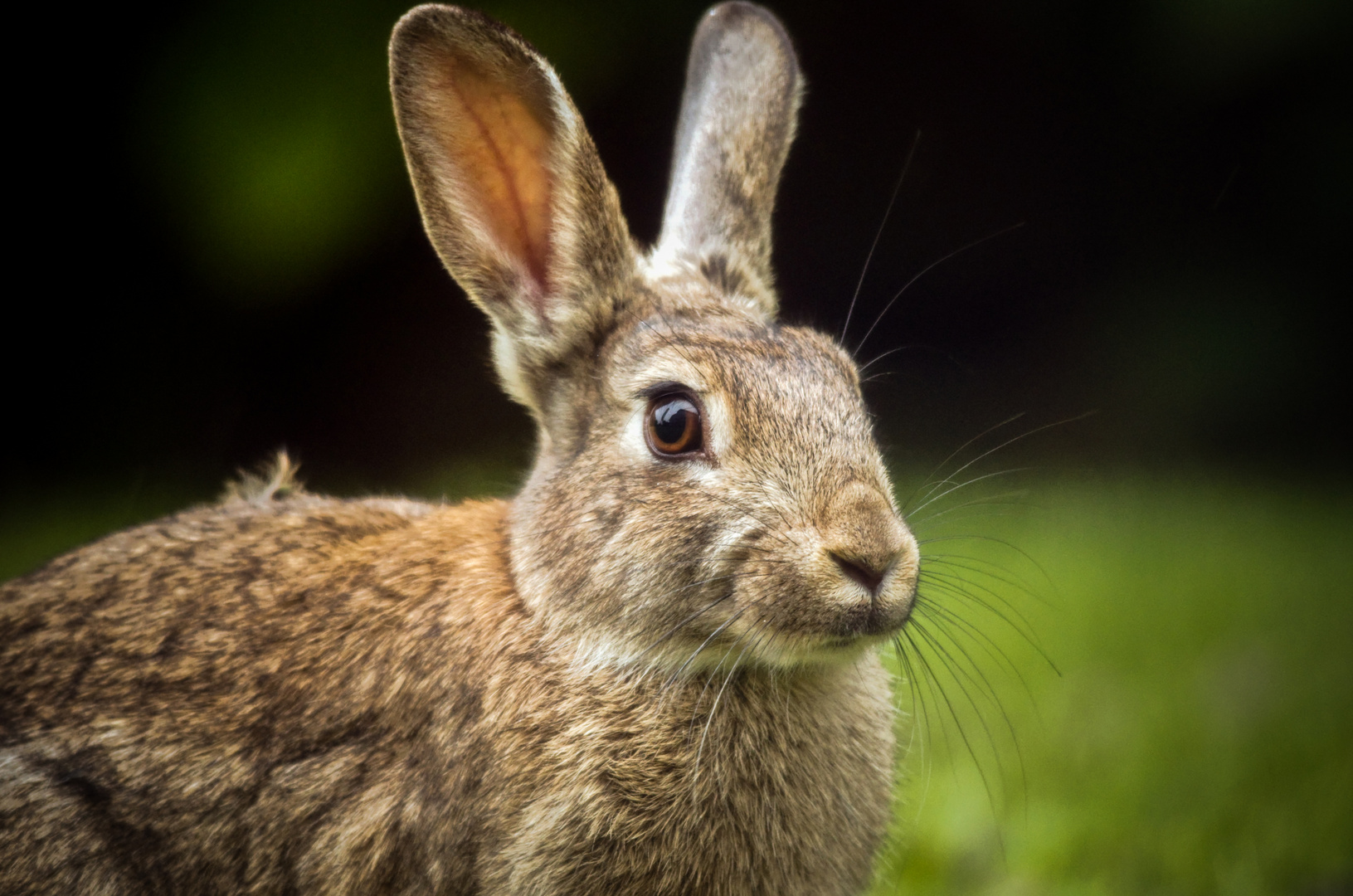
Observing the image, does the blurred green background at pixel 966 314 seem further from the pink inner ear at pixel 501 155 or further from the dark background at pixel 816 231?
the pink inner ear at pixel 501 155

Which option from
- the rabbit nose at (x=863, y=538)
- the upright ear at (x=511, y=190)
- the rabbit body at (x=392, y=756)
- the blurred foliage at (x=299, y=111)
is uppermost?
the blurred foliage at (x=299, y=111)

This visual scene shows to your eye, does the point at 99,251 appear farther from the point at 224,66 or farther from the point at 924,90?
the point at 924,90

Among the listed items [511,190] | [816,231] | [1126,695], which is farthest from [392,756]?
[816,231]

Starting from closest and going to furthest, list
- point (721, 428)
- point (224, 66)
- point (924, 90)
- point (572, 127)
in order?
point (721, 428), point (572, 127), point (224, 66), point (924, 90)

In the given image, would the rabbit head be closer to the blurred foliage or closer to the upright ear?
the upright ear

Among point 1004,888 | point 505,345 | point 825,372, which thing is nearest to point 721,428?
point 825,372

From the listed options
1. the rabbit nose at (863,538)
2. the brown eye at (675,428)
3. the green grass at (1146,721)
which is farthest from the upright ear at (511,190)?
the green grass at (1146,721)

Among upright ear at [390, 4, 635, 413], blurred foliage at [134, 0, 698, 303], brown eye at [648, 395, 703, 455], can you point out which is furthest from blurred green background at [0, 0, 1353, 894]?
brown eye at [648, 395, 703, 455]
